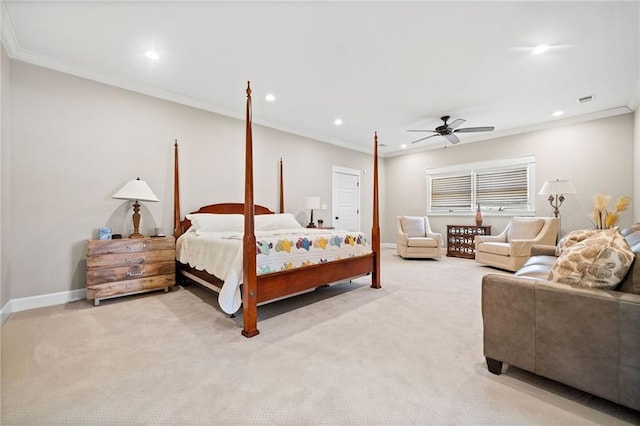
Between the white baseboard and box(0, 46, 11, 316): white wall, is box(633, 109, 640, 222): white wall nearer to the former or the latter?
the white baseboard

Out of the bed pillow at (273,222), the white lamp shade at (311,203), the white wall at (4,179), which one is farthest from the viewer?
the white lamp shade at (311,203)

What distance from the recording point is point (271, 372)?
5.64 ft

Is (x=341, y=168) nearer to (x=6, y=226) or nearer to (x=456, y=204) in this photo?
(x=456, y=204)

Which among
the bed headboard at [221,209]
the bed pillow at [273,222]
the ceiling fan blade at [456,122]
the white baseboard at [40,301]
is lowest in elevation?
the white baseboard at [40,301]

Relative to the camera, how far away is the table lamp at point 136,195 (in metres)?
3.21

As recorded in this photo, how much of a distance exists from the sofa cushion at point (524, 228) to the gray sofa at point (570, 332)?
3.85 metres

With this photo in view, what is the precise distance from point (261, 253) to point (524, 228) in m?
4.85

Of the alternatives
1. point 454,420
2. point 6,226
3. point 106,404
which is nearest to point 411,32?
point 454,420

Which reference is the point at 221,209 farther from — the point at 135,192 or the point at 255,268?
the point at 255,268

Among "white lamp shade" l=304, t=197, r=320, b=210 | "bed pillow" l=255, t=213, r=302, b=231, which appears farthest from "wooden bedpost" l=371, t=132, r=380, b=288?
"white lamp shade" l=304, t=197, r=320, b=210

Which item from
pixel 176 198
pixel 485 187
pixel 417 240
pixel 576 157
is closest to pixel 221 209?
pixel 176 198

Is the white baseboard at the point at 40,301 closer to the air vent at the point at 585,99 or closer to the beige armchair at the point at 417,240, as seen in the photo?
the beige armchair at the point at 417,240

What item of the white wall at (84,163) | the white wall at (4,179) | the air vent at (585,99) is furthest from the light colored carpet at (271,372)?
the air vent at (585,99)

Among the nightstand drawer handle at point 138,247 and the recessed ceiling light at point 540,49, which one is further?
the nightstand drawer handle at point 138,247
